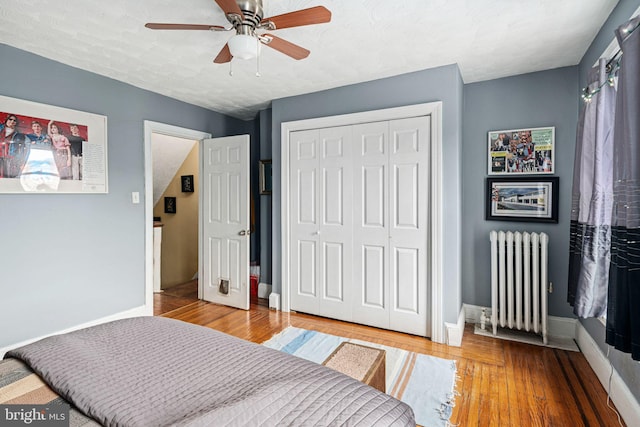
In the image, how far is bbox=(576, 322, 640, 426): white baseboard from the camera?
1699mm

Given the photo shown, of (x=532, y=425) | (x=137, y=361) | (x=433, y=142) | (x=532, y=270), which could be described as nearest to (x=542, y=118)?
(x=433, y=142)

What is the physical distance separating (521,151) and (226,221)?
329cm

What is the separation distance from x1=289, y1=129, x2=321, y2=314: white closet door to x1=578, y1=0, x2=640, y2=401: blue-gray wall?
7.73 feet

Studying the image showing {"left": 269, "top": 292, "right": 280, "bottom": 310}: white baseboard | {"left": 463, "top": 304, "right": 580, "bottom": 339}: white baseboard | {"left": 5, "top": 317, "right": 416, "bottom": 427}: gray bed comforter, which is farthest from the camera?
{"left": 269, "top": 292, "right": 280, "bottom": 310}: white baseboard

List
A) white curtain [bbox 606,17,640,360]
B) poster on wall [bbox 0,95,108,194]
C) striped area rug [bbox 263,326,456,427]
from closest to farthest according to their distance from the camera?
white curtain [bbox 606,17,640,360], striped area rug [bbox 263,326,456,427], poster on wall [bbox 0,95,108,194]

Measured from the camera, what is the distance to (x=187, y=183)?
16.7 feet

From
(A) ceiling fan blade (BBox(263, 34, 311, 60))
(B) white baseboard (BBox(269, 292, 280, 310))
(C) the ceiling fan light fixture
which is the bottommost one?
(B) white baseboard (BBox(269, 292, 280, 310))

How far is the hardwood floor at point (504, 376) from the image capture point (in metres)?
1.87

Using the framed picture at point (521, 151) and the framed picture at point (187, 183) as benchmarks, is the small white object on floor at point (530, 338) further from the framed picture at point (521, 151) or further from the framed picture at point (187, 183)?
the framed picture at point (187, 183)

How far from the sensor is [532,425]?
1.80 metres

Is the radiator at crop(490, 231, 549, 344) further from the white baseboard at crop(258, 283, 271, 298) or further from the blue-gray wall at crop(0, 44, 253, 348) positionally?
the blue-gray wall at crop(0, 44, 253, 348)

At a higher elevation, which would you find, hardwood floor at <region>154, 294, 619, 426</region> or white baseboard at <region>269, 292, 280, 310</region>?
white baseboard at <region>269, 292, 280, 310</region>

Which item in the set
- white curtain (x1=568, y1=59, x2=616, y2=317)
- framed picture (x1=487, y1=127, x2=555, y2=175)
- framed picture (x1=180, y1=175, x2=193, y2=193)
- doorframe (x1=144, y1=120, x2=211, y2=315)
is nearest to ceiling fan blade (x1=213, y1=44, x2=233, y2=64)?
doorframe (x1=144, y1=120, x2=211, y2=315)

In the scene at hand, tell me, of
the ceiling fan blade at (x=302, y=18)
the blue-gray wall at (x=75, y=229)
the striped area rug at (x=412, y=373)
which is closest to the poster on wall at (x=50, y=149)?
the blue-gray wall at (x=75, y=229)
